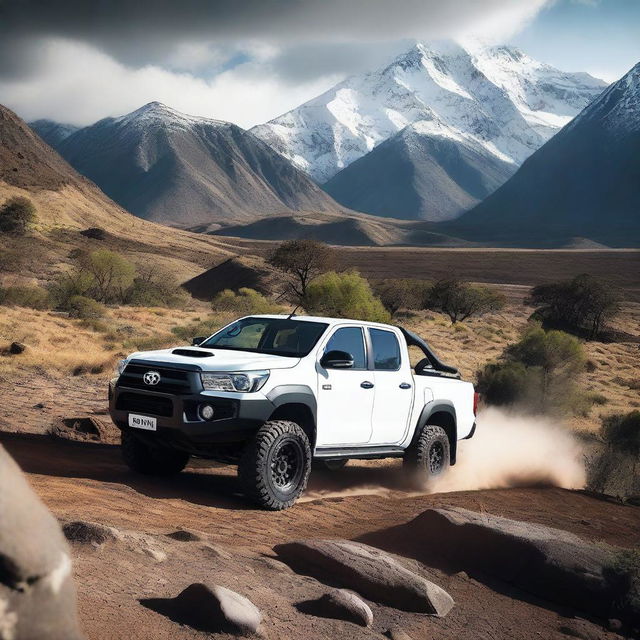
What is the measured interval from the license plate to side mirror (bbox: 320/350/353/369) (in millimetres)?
1889

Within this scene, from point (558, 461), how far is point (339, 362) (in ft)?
23.1

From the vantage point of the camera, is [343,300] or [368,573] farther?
[343,300]

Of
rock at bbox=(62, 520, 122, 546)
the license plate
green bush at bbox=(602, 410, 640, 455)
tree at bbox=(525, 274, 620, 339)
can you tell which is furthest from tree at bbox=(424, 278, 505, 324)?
rock at bbox=(62, 520, 122, 546)

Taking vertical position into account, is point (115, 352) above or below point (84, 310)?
below

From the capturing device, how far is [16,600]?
2.23 meters

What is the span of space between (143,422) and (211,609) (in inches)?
147

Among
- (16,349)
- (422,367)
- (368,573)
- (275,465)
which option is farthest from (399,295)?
(368,573)

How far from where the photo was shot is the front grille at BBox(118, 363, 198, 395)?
8.16 m

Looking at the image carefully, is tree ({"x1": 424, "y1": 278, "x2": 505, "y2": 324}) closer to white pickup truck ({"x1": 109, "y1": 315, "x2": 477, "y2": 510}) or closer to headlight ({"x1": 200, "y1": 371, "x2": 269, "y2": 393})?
white pickup truck ({"x1": 109, "y1": 315, "x2": 477, "y2": 510})

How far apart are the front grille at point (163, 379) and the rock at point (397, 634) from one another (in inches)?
135

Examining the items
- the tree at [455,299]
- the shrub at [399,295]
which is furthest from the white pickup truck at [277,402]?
the tree at [455,299]

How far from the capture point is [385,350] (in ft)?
32.6

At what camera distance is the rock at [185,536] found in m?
6.72

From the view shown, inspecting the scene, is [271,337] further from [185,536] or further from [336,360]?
[185,536]
